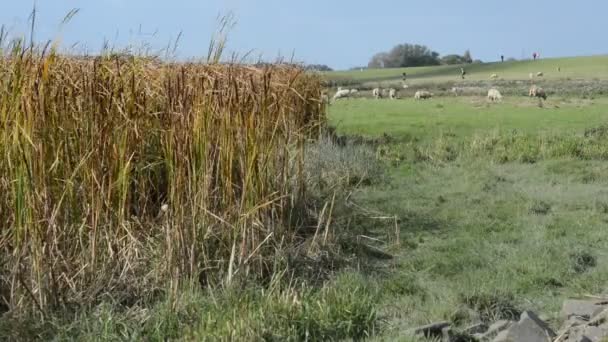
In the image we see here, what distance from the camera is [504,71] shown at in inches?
1912

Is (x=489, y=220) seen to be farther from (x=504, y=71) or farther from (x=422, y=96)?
(x=504, y=71)

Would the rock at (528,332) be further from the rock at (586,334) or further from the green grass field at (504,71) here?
the green grass field at (504,71)

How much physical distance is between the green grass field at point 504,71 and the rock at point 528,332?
38.4 metres

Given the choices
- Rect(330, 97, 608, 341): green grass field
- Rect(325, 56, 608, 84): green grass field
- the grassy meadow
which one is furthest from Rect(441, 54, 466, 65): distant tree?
the grassy meadow

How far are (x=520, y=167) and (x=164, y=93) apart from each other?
22.6 ft

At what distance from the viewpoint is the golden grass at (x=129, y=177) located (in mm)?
4520

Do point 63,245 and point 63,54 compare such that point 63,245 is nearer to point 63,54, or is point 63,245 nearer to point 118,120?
point 118,120

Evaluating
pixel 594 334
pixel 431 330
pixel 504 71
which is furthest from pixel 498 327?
pixel 504 71

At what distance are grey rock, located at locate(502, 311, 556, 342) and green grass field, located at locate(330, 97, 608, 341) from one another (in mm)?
511

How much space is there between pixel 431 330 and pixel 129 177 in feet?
7.29

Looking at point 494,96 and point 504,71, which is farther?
point 504,71

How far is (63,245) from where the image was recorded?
462 cm

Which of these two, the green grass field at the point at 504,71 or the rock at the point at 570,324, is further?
the green grass field at the point at 504,71

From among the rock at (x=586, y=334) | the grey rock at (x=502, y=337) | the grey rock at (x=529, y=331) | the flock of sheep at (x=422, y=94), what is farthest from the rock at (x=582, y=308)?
the flock of sheep at (x=422, y=94)
